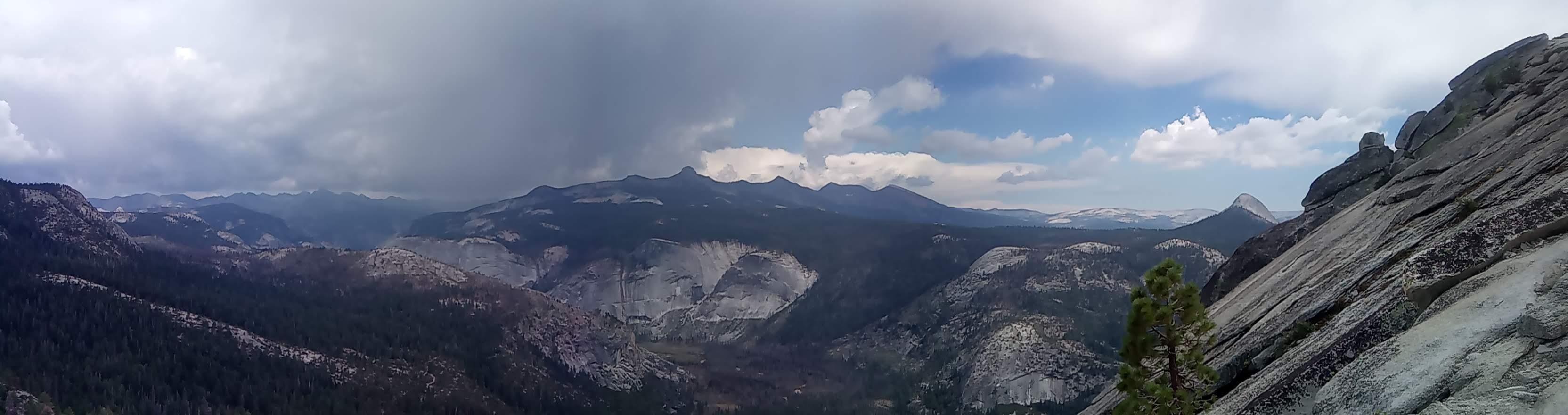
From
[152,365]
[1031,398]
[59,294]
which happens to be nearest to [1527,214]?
[1031,398]

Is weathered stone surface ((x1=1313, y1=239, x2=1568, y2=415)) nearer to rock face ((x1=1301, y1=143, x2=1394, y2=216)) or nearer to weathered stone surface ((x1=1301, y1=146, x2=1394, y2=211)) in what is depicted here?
rock face ((x1=1301, y1=143, x2=1394, y2=216))

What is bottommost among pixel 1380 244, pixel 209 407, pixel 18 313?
pixel 209 407

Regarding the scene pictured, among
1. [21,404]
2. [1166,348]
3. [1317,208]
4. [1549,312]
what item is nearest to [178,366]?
[21,404]

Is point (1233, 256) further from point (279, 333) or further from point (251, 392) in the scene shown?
point (279, 333)

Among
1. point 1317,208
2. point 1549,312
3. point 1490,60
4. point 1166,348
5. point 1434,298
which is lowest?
point 1166,348

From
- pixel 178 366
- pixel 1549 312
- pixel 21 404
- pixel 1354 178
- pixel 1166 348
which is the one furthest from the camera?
pixel 178 366

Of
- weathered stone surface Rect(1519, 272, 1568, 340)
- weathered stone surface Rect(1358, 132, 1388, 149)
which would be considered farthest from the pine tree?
weathered stone surface Rect(1358, 132, 1388, 149)

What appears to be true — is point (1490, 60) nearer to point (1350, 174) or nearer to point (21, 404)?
point (1350, 174)
